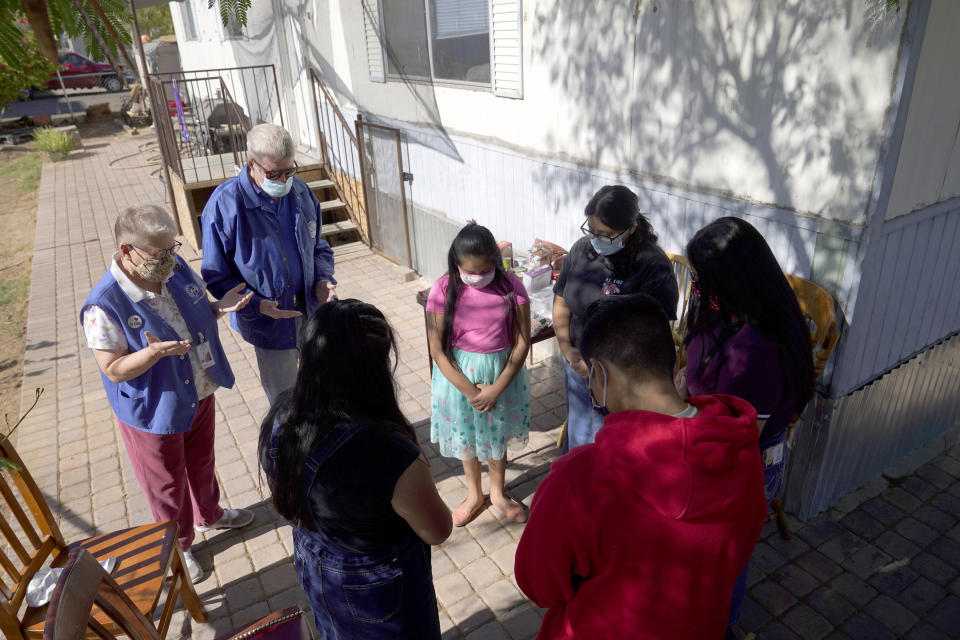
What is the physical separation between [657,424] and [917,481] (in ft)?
11.6

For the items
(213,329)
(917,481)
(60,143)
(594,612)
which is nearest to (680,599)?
(594,612)

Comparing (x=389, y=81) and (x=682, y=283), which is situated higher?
(x=389, y=81)

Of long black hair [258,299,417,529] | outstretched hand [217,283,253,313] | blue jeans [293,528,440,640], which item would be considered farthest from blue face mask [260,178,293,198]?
blue jeans [293,528,440,640]

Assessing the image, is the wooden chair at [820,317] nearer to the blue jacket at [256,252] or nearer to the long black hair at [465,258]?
the long black hair at [465,258]

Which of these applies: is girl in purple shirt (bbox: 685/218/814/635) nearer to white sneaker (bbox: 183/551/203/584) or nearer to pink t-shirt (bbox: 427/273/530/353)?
pink t-shirt (bbox: 427/273/530/353)

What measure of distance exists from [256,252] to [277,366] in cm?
73

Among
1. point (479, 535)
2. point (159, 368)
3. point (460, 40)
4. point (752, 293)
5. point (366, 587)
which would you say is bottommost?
point (479, 535)

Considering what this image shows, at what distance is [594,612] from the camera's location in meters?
1.63

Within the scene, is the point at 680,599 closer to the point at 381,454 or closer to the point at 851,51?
the point at 381,454

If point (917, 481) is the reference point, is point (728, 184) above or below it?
above

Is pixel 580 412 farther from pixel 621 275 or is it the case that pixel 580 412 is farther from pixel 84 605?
pixel 84 605

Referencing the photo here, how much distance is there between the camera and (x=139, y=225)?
2799 mm

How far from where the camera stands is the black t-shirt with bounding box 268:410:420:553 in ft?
6.08

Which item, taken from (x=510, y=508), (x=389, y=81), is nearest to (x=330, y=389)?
(x=510, y=508)
